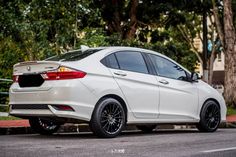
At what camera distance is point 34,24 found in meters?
16.8

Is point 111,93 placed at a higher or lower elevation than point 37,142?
higher

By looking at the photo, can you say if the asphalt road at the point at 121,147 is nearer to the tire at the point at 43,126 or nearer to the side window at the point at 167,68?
the tire at the point at 43,126

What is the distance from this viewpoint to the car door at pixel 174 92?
9.96 m

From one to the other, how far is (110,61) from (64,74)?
104 cm

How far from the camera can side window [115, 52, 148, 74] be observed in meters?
9.48

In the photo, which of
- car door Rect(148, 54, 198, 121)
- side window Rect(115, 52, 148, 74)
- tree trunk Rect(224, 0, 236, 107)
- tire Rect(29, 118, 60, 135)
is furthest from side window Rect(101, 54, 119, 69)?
tree trunk Rect(224, 0, 236, 107)

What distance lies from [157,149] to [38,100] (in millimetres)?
2316

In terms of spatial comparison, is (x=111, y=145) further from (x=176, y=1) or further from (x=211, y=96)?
(x=176, y=1)

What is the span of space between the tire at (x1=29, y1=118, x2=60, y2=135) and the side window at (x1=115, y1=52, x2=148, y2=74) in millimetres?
1798

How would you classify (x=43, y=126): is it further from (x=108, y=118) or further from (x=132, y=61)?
(x=132, y=61)

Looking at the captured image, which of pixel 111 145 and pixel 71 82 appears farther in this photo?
pixel 71 82

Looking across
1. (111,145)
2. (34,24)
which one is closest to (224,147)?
(111,145)

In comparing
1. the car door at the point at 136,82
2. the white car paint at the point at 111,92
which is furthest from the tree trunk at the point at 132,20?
the car door at the point at 136,82

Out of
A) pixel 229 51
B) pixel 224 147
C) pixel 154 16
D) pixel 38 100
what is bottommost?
pixel 224 147
